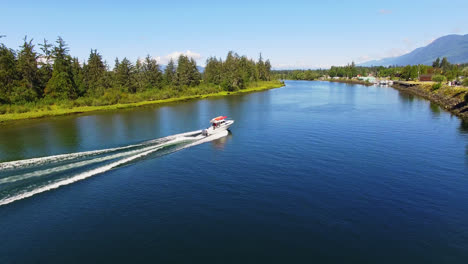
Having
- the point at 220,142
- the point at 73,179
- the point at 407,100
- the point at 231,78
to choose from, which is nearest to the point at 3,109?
the point at 73,179

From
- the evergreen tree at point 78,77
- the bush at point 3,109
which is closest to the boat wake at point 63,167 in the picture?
the bush at point 3,109

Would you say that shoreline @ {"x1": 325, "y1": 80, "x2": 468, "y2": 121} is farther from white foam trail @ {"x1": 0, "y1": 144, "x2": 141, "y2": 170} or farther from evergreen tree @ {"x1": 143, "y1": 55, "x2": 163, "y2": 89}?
evergreen tree @ {"x1": 143, "y1": 55, "x2": 163, "y2": 89}

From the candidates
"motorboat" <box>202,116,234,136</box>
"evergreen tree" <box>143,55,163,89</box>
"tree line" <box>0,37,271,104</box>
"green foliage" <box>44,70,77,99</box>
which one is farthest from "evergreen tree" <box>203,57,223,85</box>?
"motorboat" <box>202,116,234,136</box>

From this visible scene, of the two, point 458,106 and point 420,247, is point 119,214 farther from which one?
point 458,106

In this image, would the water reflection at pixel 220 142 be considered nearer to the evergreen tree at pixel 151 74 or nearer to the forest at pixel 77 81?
the forest at pixel 77 81

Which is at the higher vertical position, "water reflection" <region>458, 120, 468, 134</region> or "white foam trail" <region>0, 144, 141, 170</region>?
"white foam trail" <region>0, 144, 141, 170</region>
